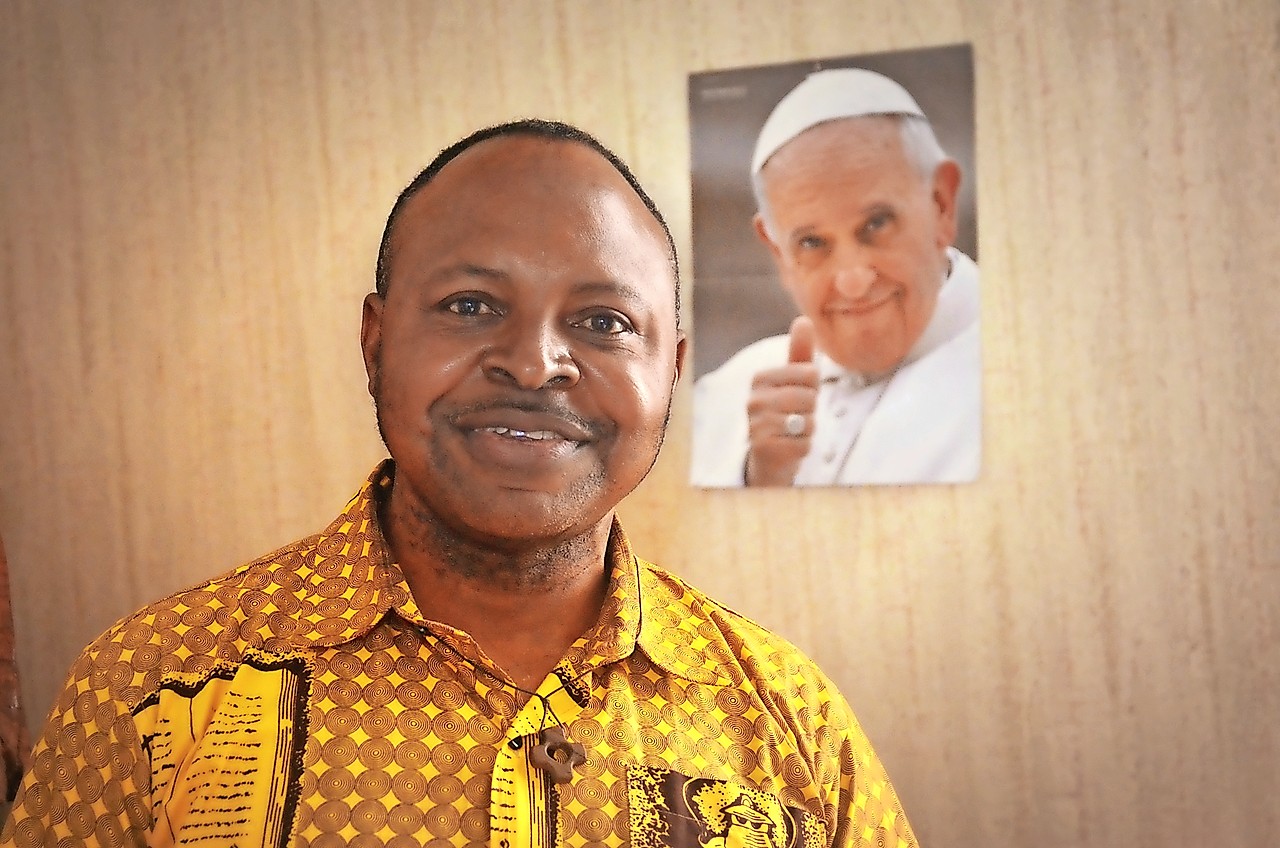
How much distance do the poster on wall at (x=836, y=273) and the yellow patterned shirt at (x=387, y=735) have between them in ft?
2.62

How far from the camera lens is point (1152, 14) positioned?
191 centimetres

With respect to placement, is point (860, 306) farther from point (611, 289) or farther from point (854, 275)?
point (611, 289)

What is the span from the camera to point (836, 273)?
201 cm

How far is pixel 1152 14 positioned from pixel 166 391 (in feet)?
6.00

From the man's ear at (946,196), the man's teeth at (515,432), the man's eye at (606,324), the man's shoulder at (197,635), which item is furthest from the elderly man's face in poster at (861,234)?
the man's shoulder at (197,635)

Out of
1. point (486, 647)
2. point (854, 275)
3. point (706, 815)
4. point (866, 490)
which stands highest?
point (854, 275)

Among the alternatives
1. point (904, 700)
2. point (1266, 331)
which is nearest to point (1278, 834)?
point (904, 700)

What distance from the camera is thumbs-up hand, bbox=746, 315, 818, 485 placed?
2.02 meters

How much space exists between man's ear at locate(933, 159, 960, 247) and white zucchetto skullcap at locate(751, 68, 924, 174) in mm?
99

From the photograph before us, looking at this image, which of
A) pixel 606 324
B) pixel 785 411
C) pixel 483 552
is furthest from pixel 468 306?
pixel 785 411

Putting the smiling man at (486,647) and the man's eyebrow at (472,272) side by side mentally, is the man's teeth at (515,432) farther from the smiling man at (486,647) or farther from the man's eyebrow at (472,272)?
the man's eyebrow at (472,272)

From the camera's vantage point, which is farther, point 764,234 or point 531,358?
point 764,234

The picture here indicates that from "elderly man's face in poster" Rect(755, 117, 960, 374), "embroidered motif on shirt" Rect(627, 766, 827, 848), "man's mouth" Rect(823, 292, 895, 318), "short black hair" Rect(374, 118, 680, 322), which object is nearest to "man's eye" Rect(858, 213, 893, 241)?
"elderly man's face in poster" Rect(755, 117, 960, 374)

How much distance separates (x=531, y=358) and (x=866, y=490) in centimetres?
100
